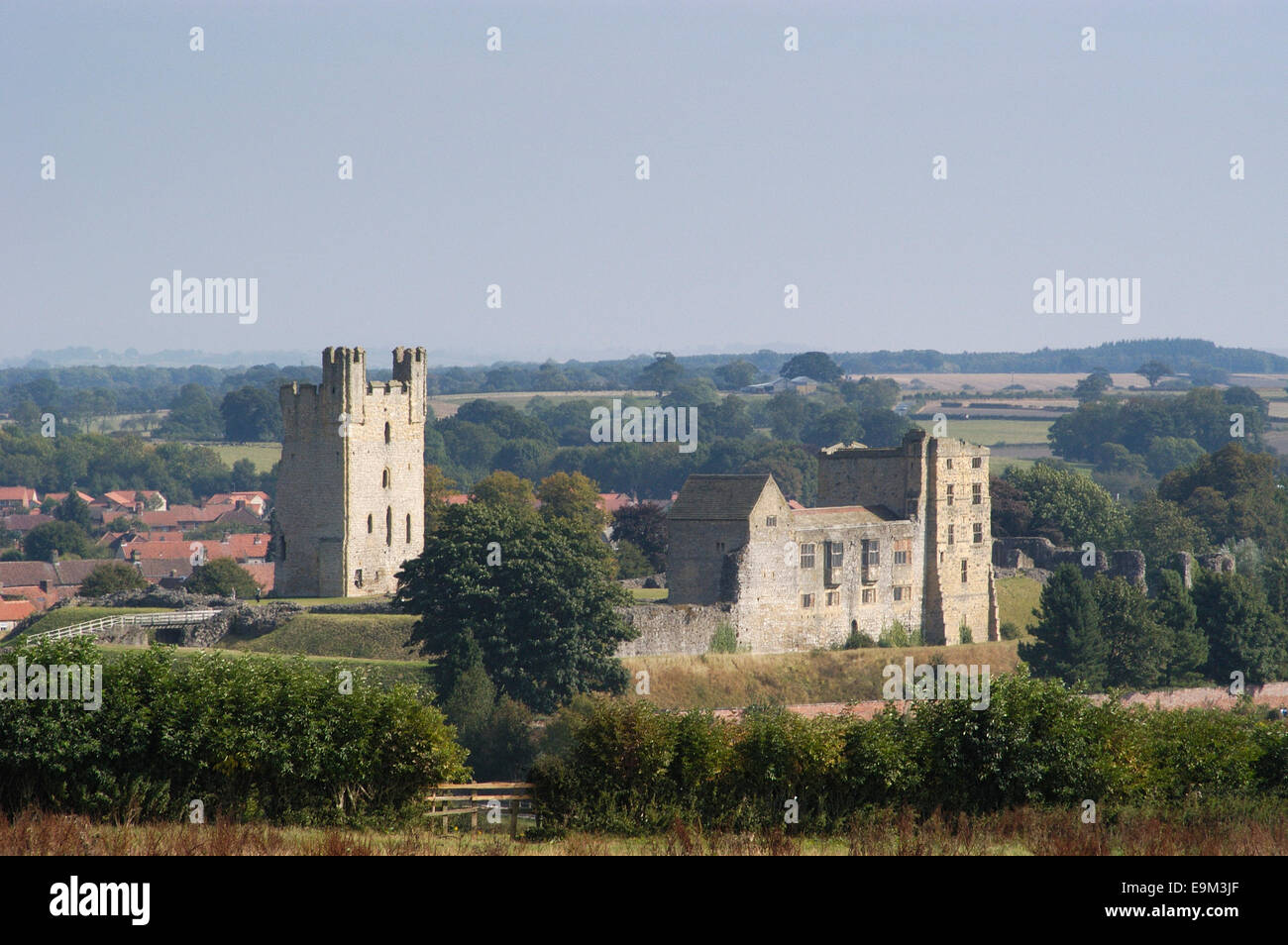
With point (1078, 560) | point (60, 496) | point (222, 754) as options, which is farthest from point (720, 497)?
point (60, 496)

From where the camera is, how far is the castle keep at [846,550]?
200 feet

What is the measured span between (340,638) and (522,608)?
22.6ft

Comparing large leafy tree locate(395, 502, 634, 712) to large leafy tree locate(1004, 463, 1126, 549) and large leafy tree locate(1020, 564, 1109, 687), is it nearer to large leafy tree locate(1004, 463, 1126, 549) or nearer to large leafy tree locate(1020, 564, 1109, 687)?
large leafy tree locate(1020, 564, 1109, 687)

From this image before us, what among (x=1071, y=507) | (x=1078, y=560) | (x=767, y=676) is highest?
(x=1071, y=507)

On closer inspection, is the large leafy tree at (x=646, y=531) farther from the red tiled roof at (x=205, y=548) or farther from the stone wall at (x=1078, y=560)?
the red tiled roof at (x=205, y=548)

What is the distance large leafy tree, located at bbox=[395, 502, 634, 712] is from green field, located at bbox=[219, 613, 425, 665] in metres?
1.15

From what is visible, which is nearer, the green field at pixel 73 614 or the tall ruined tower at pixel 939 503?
the green field at pixel 73 614

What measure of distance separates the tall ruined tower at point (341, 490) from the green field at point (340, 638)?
268 inches

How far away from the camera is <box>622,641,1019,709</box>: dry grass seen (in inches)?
2242

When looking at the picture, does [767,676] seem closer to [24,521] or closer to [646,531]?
[646,531]

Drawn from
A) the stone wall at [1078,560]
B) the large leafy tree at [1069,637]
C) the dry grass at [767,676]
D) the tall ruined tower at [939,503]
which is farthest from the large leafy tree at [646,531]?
the large leafy tree at [1069,637]

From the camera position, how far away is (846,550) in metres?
64.0

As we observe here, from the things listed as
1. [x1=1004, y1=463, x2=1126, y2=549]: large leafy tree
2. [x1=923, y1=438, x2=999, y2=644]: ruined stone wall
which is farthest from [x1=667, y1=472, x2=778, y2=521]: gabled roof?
[x1=1004, y1=463, x2=1126, y2=549]: large leafy tree
